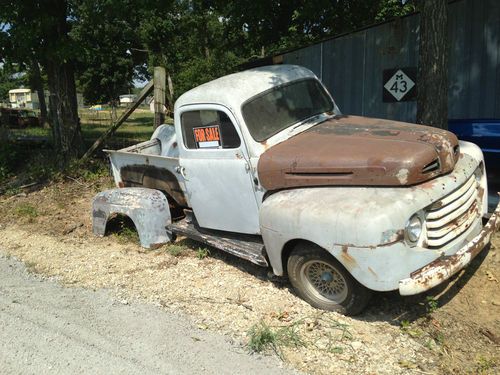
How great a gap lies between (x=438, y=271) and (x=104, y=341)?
102 inches

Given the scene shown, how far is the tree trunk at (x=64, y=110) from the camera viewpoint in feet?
33.6

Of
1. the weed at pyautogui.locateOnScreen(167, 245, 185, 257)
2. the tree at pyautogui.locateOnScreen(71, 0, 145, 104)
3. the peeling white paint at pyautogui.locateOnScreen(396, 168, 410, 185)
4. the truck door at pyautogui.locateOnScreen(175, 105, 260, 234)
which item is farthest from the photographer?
the tree at pyautogui.locateOnScreen(71, 0, 145, 104)

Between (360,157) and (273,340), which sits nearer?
(273,340)

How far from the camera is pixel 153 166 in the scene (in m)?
6.07

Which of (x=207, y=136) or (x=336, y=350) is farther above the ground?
(x=207, y=136)

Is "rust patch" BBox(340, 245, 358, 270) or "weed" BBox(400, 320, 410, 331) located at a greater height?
"rust patch" BBox(340, 245, 358, 270)

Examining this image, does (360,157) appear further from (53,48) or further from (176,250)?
(53,48)

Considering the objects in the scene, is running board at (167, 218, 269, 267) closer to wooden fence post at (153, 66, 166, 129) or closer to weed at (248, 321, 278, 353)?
weed at (248, 321, 278, 353)

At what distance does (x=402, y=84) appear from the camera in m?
8.81

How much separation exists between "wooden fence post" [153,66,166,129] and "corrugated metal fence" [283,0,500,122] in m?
3.65

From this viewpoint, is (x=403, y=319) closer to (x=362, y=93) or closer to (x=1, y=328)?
(x=1, y=328)

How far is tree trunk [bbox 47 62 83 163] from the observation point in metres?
10.2

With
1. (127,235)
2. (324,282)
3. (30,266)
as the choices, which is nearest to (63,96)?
(127,235)

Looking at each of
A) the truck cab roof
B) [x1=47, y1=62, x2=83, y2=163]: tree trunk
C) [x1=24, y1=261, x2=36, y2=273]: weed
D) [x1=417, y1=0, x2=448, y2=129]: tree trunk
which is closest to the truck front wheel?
the truck cab roof
